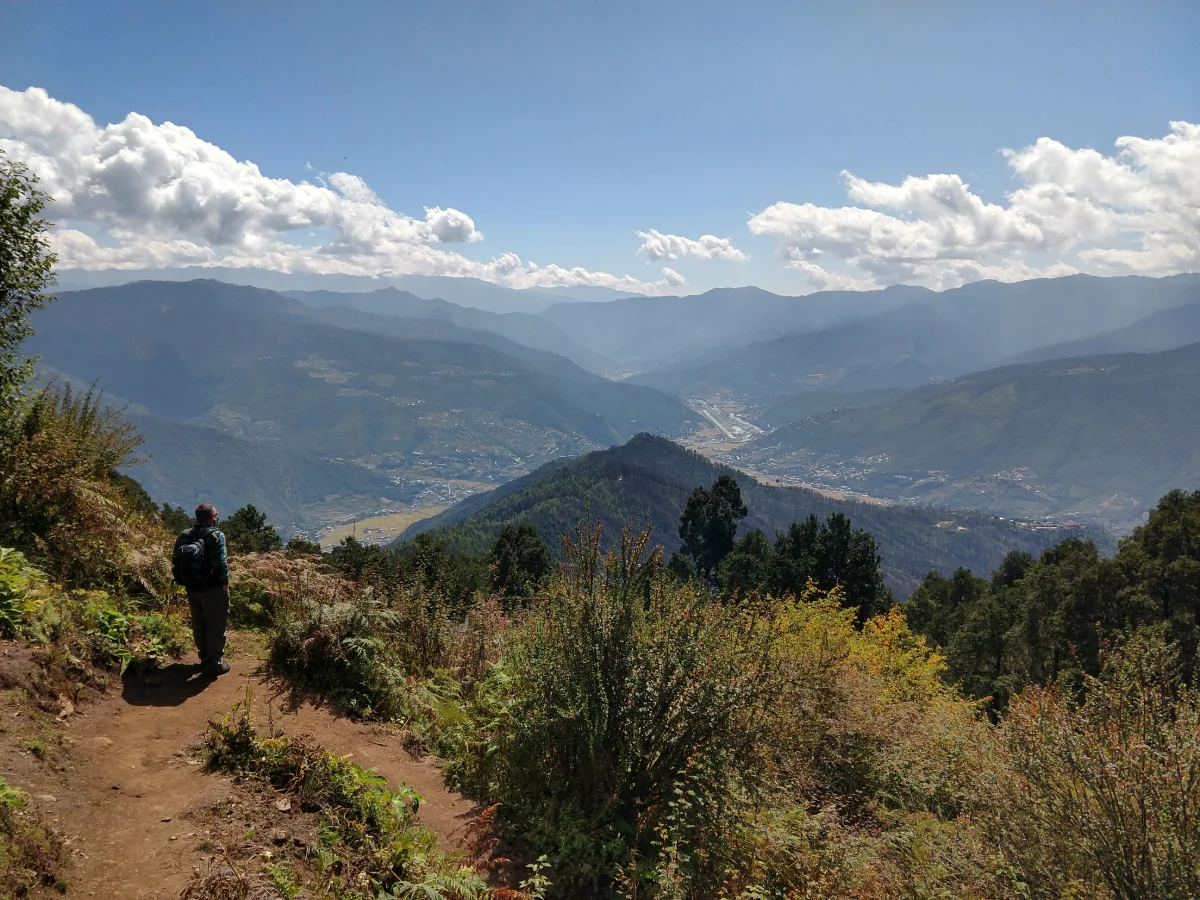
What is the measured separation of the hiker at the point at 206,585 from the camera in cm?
666

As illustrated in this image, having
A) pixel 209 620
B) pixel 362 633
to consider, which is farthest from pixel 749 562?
pixel 209 620

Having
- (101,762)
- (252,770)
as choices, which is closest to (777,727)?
(252,770)

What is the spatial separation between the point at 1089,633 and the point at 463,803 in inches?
1259

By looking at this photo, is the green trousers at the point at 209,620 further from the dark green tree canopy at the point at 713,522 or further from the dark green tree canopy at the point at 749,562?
the dark green tree canopy at the point at 713,522

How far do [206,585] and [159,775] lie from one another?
93.8 inches

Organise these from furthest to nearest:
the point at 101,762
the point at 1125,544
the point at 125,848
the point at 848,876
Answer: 1. the point at 1125,544
2. the point at 848,876
3. the point at 101,762
4. the point at 125,848

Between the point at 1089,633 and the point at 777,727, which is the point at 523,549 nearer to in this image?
the point at 1089,633

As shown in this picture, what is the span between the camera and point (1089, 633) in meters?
26.8

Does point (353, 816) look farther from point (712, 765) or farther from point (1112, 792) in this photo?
point (1112, 792)

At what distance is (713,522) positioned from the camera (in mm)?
55406

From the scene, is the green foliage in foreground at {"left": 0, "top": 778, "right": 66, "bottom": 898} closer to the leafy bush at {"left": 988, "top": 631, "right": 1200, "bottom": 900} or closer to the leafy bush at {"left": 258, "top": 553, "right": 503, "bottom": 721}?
the leafy bush at {"left": 258, "top": 553, "right": 503, "bottom": 721}

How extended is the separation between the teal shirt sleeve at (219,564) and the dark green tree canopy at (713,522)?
5094 centimetres

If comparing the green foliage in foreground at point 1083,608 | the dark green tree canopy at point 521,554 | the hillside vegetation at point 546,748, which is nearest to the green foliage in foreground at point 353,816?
the hillside vegetation at point 546,748

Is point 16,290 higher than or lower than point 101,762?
higher
